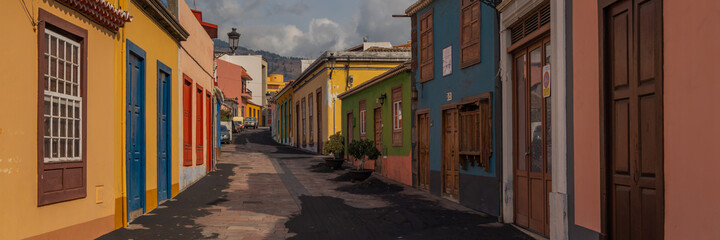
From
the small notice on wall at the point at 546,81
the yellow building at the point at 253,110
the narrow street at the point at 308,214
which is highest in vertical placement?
the yellow building at the point at 253,110

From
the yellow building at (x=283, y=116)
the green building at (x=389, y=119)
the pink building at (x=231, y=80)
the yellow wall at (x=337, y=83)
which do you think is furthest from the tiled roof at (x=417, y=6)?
the pink building at (x=231, y=80)

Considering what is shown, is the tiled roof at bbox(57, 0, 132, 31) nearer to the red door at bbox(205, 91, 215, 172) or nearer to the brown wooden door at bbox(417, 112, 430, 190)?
the brown wooden door at bbox(417, 112, 430, 190)

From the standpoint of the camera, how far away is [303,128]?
35.8 metres

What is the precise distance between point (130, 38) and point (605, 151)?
6.98 meters

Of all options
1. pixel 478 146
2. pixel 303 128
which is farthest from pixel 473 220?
pixel 303 128

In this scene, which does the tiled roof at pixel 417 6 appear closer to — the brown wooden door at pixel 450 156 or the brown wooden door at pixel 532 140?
the brown wooden door at pixel 450 156

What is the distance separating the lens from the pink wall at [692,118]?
14.2 feet

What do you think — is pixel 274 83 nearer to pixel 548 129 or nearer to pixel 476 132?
pixel 476 132

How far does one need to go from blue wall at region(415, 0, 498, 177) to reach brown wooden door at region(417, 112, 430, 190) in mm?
332

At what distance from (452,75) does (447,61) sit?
44cm

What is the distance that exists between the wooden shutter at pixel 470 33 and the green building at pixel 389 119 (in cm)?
376

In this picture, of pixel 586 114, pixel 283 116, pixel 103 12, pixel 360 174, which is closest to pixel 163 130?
pixel 103 12

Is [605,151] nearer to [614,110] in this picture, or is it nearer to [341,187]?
[614,110]

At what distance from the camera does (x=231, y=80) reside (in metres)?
57.7
